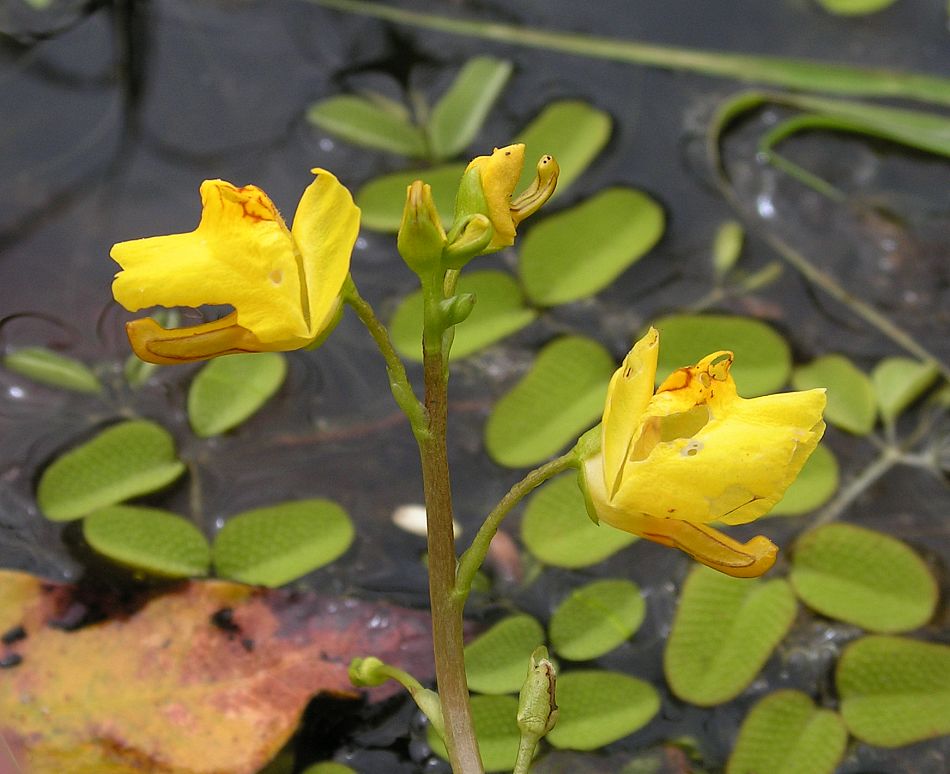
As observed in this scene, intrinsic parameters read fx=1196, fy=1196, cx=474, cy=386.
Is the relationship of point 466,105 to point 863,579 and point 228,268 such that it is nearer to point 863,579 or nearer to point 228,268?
point 863,579

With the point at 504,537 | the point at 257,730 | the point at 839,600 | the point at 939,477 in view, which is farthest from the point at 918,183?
the point at 257,730

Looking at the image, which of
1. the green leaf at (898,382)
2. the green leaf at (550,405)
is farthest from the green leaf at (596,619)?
the green leaf at (898,382)

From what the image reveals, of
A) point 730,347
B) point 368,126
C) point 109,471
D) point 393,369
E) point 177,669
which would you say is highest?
point 393,369

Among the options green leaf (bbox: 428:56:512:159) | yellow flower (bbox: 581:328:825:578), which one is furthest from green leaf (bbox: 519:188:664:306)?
yellow flower (bbox: 581:328:825:578)

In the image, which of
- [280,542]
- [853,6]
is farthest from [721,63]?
[280,542]

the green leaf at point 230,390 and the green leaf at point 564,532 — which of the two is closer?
the green leaf at point 564,532

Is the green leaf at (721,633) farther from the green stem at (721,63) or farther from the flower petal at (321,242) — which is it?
the green stem at (721,63)
